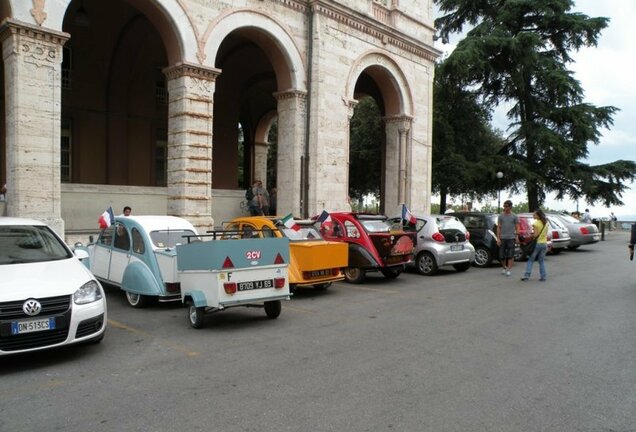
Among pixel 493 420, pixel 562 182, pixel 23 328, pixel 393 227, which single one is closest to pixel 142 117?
pixel 393 227

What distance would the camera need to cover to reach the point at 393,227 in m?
13.1

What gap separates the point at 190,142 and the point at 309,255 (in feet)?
21.3

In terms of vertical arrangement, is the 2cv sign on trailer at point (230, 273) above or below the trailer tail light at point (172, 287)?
above

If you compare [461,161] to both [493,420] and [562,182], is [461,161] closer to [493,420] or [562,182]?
[562,182]

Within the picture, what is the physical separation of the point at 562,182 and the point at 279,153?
21077mm

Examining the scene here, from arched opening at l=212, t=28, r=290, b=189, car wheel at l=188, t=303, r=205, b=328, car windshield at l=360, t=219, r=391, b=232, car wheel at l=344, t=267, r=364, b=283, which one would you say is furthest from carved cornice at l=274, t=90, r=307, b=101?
car wheel at l=188, t=303, r=205, b=328

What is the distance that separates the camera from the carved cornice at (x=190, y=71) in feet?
47.6

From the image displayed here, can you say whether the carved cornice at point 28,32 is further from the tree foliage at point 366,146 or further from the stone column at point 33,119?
the tree foliage at point 366,146

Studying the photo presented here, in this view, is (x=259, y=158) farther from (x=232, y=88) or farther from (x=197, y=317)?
(x=197, y=317)

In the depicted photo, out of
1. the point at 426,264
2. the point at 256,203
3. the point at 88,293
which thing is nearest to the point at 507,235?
the point at 426,264

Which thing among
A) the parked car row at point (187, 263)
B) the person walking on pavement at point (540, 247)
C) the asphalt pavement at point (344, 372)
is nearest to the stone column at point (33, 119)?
the parked car row at point (187, 263)

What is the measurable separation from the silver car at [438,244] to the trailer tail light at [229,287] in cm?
746

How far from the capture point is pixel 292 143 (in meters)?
17.9

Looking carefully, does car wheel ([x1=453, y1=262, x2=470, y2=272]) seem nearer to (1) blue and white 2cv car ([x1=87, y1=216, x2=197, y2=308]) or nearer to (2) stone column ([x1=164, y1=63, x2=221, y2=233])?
(2) stone column ([x1=164, y1=63, x2=221, y2=233])
